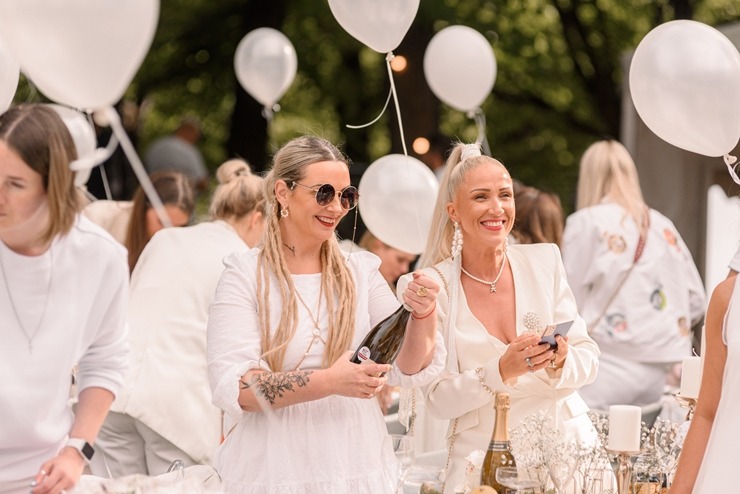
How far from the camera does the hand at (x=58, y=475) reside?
2700 mm

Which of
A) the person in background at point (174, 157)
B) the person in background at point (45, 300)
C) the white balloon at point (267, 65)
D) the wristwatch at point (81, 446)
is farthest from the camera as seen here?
the person in background at point (174, 157)

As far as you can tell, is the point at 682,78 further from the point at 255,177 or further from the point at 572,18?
the point at 572,18

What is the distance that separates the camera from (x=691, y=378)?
3.47m

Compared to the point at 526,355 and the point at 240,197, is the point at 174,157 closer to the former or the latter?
the point at 240,197

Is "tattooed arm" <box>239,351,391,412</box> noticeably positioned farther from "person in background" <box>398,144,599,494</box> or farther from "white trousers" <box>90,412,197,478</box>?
"white trousers" <box>90,412,197,478</box>

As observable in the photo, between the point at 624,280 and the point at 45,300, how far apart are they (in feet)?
12.2

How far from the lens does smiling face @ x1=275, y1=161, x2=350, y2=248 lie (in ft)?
10.7

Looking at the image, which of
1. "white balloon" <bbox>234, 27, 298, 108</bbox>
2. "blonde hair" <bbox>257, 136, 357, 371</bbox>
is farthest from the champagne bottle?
"white balloon" <bbox>234, 27, 298, 108</bbox>

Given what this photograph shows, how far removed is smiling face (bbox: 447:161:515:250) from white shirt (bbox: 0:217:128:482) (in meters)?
1.24

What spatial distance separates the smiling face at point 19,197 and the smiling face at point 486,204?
1.46 metres

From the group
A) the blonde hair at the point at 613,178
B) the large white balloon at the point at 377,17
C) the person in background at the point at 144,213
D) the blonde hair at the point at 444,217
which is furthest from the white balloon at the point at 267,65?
the blonde hair at the point at 444,217

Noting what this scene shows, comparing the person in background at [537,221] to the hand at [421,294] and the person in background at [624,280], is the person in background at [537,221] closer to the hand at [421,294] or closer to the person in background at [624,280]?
the person in background at [624,280]

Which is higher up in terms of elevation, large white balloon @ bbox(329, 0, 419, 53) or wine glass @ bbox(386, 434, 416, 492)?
large white balloon @ bbox(329, 0, 419, 53)

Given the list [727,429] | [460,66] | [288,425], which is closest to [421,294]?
[288,425]
